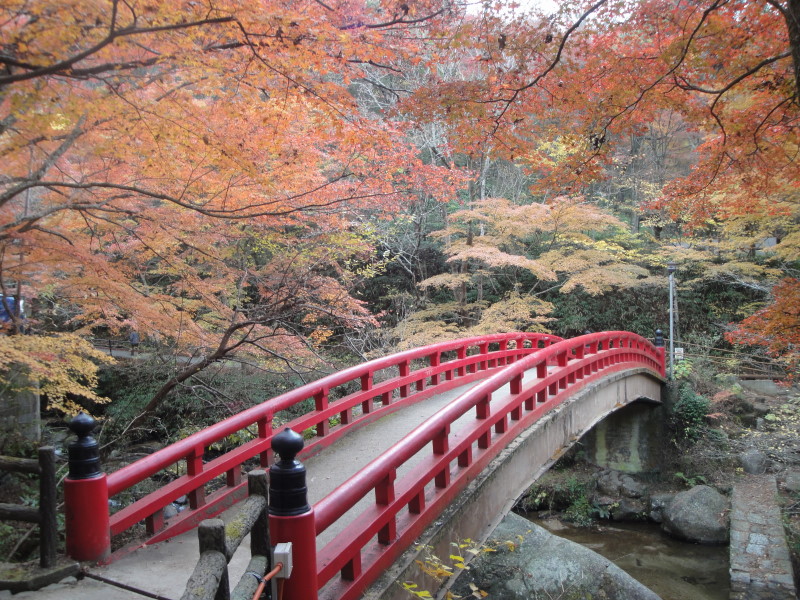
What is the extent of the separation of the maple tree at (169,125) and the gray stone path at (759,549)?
8077mm

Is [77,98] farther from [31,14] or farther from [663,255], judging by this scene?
[663,255]

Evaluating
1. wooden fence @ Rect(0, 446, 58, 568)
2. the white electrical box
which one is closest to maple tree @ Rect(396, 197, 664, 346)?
wooden fence @ Rect(0, 446, 58, 568)

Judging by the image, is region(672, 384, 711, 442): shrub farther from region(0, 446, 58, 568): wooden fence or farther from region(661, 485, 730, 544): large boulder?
region(0, 446, 58, 568): wooden fence

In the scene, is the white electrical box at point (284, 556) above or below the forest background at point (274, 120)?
below

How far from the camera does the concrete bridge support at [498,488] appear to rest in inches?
138

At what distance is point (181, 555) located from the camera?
11.4 feet

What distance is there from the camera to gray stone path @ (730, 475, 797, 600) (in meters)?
8.31

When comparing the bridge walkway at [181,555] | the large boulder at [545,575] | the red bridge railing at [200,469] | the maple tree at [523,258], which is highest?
the maple tree at [523,258]

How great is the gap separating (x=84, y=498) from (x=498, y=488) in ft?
11.4

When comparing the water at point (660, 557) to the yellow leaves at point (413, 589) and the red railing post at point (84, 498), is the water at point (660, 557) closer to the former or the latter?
the yellow leaves at point (413, 589)

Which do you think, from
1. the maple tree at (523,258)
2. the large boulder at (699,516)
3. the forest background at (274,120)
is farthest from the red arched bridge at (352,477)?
the large boulder at (699,516)

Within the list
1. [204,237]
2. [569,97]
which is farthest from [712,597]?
[204,237]

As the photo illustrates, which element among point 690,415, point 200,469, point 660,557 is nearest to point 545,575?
point 660,557

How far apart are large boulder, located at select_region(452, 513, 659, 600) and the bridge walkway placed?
3223mm
